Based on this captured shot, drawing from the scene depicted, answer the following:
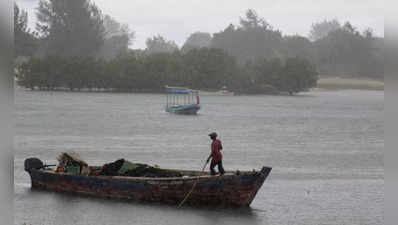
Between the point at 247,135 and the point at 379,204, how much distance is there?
35.1 meters

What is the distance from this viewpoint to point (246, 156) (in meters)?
42.1

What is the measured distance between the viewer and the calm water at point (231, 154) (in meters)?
22.3

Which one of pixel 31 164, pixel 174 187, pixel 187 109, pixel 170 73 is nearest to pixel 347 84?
pixel 170 73

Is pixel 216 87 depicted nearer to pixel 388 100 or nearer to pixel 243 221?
pixel 243 221

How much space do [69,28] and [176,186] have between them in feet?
479

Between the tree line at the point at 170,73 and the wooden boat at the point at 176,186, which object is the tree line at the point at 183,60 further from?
the wooden boat at the point at 176,186

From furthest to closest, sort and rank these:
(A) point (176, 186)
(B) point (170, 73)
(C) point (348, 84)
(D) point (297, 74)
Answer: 1. (C) point (348, 84)
2. (D) point (297, 74)
3. (B) point (170, 73)
4. (A) point (176, 186)

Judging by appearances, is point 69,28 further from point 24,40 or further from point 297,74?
point 297,74

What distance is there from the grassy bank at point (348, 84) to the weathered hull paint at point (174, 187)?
467 feet

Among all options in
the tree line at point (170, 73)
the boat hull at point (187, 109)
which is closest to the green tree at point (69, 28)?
the tree line at point (170, 73)

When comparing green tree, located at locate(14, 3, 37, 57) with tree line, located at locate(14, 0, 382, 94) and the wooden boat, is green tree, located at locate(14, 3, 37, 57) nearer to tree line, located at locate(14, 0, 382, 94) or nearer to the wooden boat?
tree line, located at locate(14, 0, 382, 94)

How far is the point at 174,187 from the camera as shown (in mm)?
22875

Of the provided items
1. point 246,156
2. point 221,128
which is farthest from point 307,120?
point 246,156

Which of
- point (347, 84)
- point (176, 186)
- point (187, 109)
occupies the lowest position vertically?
point (187, 109)
